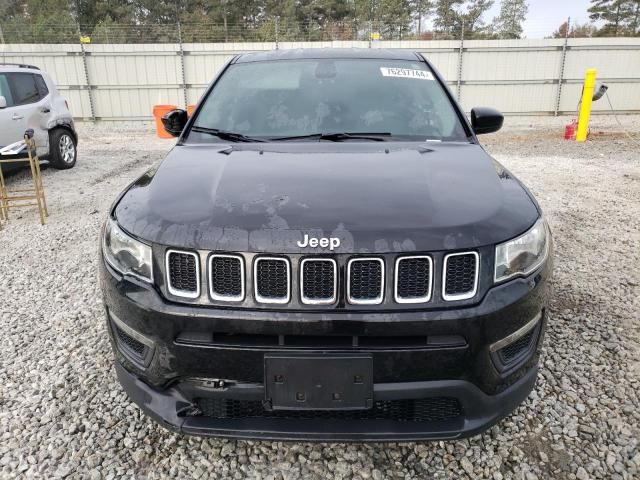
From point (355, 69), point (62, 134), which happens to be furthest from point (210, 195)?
point (62, 134)

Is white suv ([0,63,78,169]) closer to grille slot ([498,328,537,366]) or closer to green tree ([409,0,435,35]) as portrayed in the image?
grille slot ([498,328,537,366])

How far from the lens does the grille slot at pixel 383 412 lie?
5.90 feet

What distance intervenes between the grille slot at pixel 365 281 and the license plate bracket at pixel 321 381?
19 centimetres

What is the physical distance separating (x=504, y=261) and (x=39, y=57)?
741 inches

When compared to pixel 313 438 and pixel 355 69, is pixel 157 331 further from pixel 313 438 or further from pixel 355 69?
pixel 355 69

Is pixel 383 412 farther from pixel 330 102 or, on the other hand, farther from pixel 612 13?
→ pixel 612 13

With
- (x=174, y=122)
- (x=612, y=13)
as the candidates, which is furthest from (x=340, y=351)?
(x=612, y=13)

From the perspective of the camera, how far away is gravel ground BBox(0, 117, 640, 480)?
7.05 feet

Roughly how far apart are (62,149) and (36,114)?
946 millimetres

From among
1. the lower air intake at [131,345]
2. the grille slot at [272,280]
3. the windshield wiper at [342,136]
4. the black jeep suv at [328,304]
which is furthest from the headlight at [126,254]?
the windshield wiper at [342,136]

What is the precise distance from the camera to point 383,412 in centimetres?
182

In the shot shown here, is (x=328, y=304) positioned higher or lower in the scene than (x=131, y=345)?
higher

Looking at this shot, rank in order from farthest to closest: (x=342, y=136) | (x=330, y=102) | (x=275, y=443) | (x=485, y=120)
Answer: (x=485, y=120) < (x=330, y=102) < (x=342, y=136) < (x=275, y=443)

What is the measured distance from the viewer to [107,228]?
2.09m
